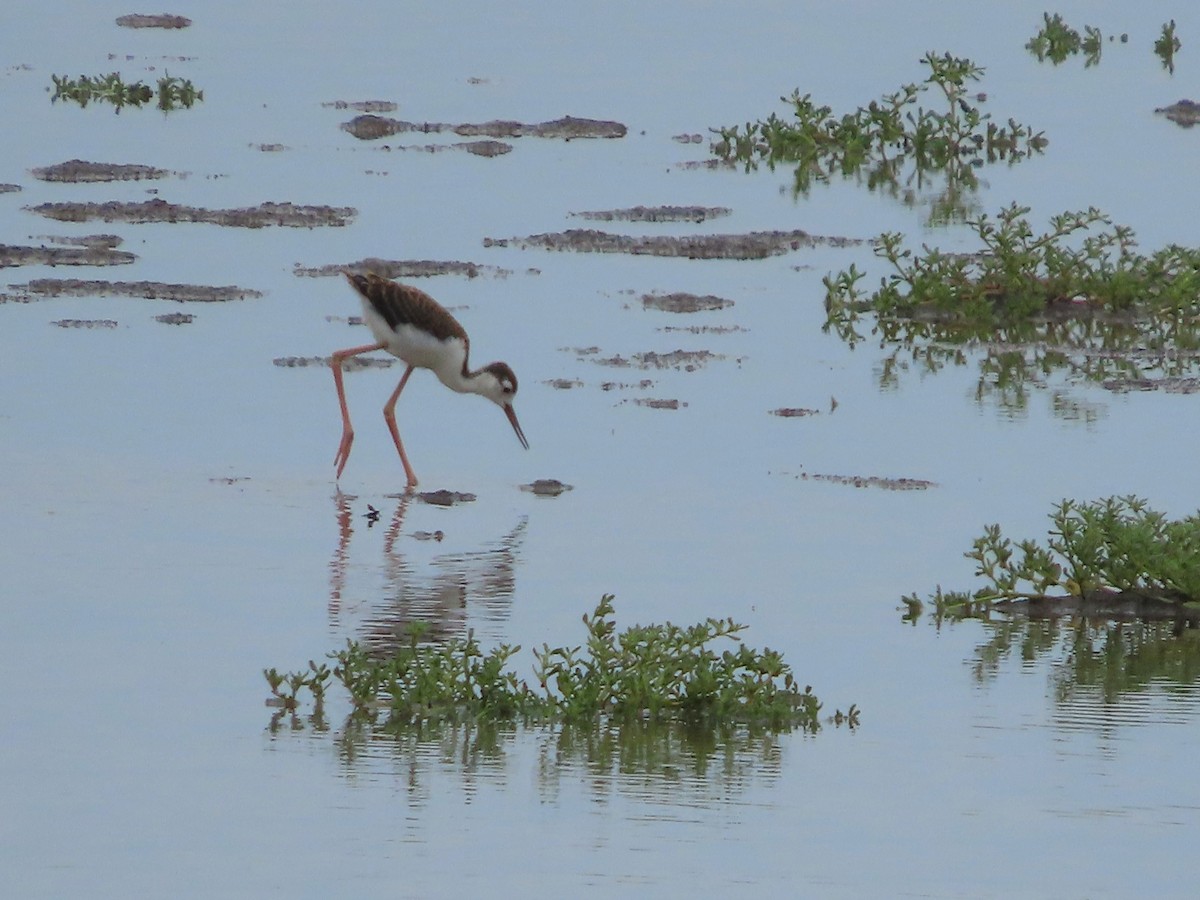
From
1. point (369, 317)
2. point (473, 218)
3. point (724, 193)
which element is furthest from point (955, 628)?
point (724, 193)

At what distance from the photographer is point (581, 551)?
471 inches

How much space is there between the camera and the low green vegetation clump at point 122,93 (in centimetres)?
2886

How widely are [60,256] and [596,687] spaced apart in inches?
450

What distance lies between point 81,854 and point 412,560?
14.4 feet

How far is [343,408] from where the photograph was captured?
561 inches

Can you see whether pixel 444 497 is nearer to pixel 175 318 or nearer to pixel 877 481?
pixel 877 481

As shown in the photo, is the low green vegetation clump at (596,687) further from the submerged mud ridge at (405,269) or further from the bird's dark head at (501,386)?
the submerged mud ridge at (405,269)

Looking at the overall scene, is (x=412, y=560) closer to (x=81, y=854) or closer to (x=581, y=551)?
(x=581, y=551)

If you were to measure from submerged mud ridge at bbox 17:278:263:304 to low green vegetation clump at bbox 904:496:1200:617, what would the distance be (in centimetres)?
858

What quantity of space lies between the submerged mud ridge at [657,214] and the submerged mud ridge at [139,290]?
477 centimetres

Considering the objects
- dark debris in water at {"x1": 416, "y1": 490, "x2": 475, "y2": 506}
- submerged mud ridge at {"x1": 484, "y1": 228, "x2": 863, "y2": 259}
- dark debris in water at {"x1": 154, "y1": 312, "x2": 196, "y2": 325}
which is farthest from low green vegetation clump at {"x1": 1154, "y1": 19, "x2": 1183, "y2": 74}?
dark debris in water at {"x1": 416, "y1": 490, "x2": 475, "y2": 506}

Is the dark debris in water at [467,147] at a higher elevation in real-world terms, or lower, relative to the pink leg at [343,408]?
higher

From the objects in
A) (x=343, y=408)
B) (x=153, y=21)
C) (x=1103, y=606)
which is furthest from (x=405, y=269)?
(x=153, y=21)

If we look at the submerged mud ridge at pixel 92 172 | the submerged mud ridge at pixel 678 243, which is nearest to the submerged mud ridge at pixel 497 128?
the submerged mud ridge at pixel 92 172
